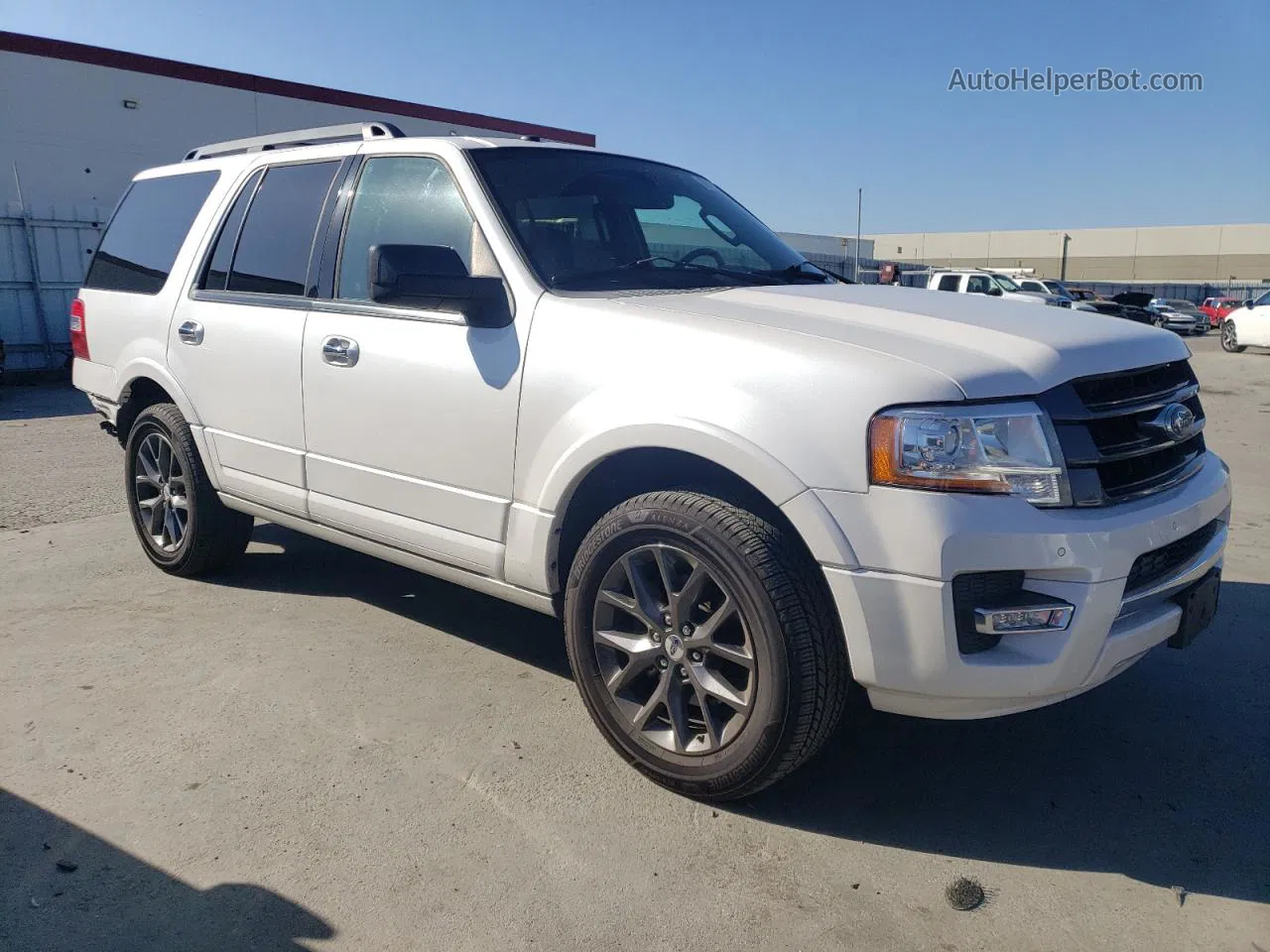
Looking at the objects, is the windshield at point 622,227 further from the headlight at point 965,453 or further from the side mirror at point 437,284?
the headlight at point 965,453

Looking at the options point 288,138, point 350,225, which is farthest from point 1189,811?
point 288,138

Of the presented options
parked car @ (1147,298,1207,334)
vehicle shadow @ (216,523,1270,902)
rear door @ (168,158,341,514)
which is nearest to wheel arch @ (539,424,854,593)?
vehicle shadow @ (216,523,1270,902)

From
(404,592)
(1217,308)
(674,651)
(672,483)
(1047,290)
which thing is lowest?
(404,592)

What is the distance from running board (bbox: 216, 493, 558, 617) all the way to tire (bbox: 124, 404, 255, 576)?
6.6 inches

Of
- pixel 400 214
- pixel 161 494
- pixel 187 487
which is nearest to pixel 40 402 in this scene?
pixel 161 494

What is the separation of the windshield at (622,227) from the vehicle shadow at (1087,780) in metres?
1.55

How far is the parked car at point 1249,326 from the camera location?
2181 cm

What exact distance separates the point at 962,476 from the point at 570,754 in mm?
1537

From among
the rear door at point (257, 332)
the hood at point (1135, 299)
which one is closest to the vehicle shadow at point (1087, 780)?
the rear door at point (257, 332)

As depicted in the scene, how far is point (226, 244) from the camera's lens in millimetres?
4426

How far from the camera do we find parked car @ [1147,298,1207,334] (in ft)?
105

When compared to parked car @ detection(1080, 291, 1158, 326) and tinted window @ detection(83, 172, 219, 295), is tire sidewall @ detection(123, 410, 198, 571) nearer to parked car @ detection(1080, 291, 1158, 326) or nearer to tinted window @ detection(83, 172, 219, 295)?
tinted window @ detection(83, 172, 219, 295)

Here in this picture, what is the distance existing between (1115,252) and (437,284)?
236ft

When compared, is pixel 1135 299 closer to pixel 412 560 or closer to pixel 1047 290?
pixel 1047 290
